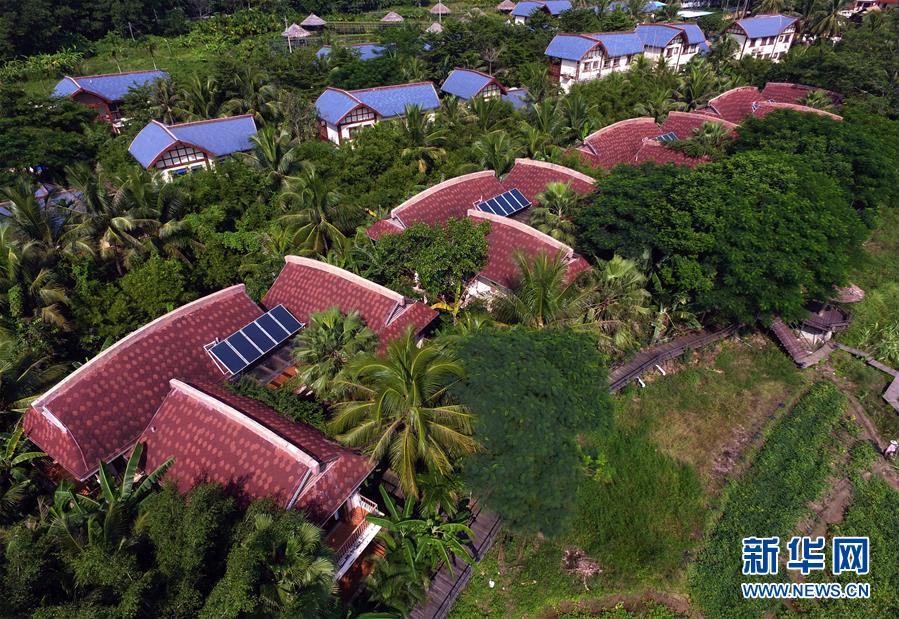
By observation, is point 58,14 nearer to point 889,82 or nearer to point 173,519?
point 173,519

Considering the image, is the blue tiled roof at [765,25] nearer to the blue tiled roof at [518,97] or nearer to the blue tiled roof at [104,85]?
the blue tiled roof at [518,97]

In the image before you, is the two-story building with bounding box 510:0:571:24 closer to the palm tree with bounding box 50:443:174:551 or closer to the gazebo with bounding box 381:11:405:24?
the gazebo with bounding box 381:11:405:24

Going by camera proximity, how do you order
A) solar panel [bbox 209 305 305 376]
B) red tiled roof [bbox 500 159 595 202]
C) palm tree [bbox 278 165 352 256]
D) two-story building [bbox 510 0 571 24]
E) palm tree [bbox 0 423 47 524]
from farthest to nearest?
two-story building [bbox 510 0 571 24]
red tiled roof [bbox 500 159 595 202]
palm tree [bbox 278 165 352 256]
solar panel [bbox 209 305 305 376]
palm tree [bbox 0 423 47 524]

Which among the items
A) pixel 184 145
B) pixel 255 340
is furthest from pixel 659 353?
pixel 184 145

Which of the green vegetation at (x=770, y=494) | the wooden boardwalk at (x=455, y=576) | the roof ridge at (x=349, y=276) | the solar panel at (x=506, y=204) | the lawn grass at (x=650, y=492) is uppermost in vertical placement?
the roof ridge at (x=349, y=276)

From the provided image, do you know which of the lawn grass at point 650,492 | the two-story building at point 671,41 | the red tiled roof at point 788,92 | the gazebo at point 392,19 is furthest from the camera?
the gazebo at point 392,19

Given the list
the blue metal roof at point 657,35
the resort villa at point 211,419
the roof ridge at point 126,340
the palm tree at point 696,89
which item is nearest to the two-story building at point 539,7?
the blue metal roof at point 657,35

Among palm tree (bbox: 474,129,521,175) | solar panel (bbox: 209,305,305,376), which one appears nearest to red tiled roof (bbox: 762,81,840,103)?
palm tree (bbox: 474,129,521,175)
